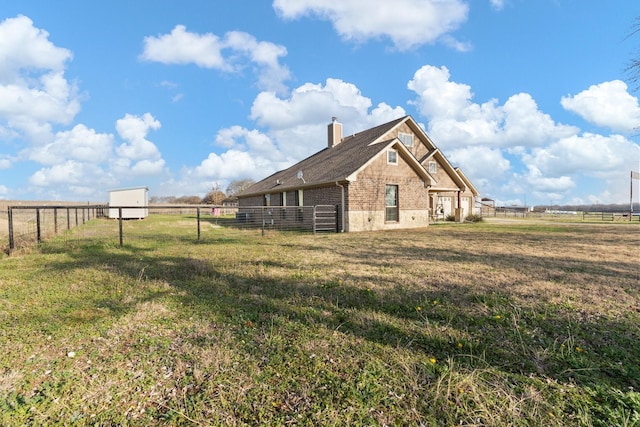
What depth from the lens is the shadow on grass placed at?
9.48 feet

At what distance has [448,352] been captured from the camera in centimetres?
300

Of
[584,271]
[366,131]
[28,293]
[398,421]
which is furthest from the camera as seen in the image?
[366,131]

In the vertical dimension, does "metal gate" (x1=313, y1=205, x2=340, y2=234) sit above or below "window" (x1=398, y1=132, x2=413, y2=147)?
below

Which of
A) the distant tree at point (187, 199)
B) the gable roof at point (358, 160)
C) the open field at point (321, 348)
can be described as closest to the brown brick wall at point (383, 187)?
the gable roof at point (358, 160)

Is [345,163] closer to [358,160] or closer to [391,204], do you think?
[358,160]

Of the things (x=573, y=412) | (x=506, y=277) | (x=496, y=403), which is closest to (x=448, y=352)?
(x=496, y=403)

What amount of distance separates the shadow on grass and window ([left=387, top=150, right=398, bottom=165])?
10.2 metres

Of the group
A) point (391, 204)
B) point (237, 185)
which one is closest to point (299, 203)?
point (391, 204)

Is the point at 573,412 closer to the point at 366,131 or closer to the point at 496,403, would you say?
the point at 496,403

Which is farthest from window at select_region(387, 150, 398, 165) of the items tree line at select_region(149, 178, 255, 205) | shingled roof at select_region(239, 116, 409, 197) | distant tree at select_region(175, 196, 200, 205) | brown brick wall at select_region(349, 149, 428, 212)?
distant tree at select_region(175, 196, 200, 205)

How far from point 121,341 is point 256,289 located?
6.84ft

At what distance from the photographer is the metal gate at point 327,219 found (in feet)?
51.5

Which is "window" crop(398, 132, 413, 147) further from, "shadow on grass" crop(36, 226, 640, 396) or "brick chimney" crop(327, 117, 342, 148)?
"shadow on grass" crop(36, 226, 640, 396)

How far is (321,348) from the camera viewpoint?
3076mm
